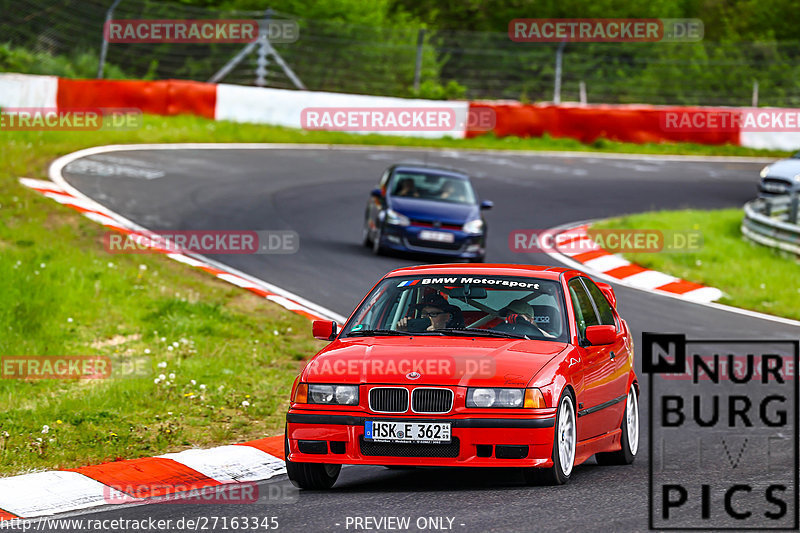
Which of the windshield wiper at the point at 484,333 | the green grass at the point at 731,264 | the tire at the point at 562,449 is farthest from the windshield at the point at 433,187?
the tire at the point at 562,449

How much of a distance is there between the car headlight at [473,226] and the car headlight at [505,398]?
11.3 metres

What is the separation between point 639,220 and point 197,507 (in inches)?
654

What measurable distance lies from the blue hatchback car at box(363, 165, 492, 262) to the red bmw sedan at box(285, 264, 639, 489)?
974cm

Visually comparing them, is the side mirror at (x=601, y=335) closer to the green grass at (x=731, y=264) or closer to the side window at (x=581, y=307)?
the side window at (x=581, y=307)

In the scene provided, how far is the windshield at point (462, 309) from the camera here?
8.23 meters

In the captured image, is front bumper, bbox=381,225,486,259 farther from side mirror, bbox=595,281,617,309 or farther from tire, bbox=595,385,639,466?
tire, bbox=595,385,639,466

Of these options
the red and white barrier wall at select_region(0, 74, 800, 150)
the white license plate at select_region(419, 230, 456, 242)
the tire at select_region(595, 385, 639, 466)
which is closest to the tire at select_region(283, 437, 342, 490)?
the tire at select_region(595, 385, 639, 466)

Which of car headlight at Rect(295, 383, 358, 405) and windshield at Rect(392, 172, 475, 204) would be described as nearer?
car headlight at Rect(295, 383, 358, 405)

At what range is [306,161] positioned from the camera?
1099 inches

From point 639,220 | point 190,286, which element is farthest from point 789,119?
point 190,286

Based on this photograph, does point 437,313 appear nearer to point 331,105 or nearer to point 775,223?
point 775,223

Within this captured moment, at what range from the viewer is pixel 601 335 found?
317 inches

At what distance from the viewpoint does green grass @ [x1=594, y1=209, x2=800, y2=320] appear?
17656 mm

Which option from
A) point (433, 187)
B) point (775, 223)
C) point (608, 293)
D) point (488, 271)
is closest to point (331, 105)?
point (433, 187)
